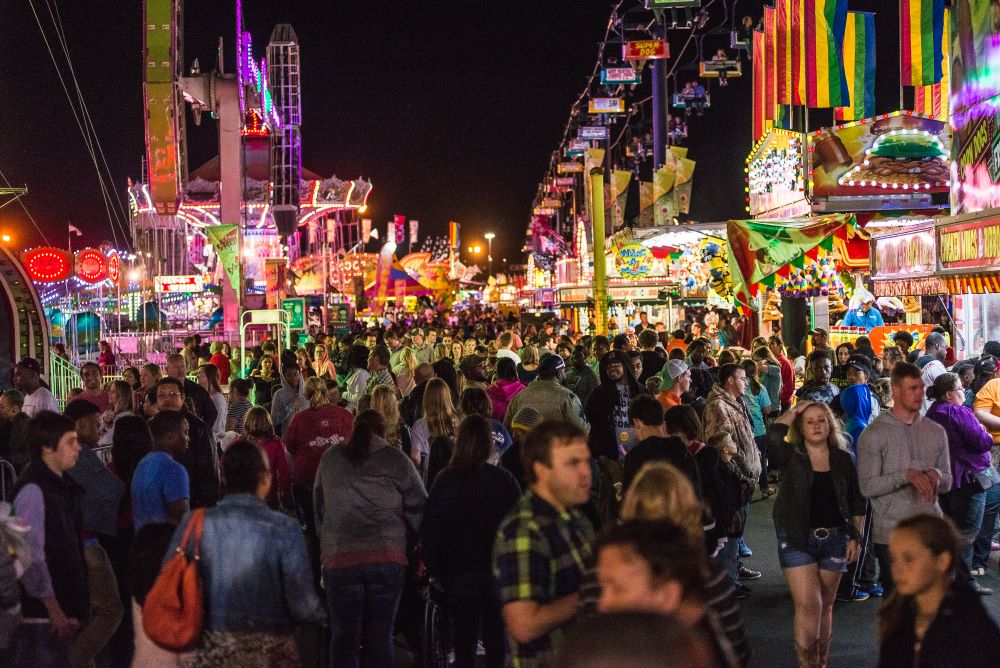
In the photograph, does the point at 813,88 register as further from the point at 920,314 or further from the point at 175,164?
the point at 175,164

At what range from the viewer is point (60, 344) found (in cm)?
2330

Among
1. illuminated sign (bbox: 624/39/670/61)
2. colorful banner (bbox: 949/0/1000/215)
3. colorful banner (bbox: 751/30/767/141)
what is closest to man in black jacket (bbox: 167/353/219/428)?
colorful banner (bbox: 949/0/1000/215)

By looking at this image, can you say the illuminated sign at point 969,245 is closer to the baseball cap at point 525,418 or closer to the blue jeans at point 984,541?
the blue jeans at point 984,541

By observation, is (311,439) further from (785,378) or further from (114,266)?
(114,266)

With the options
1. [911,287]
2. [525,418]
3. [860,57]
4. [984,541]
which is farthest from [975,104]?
[525,418]

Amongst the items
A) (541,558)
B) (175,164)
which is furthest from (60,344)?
(541,558)

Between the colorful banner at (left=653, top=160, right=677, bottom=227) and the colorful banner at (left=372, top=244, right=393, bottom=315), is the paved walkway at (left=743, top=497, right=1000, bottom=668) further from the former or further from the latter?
the colorful banner at (left=372, top=244, right=393, bottom=315)

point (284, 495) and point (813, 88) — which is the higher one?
point (813, 88)

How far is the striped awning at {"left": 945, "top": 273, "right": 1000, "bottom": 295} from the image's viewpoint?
10.8m

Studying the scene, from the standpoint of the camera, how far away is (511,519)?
3770 mm

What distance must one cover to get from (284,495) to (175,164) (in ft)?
61.3

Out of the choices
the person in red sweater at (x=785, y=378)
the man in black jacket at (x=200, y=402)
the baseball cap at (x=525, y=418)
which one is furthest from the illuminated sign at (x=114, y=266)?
the baseball cap at (x=525, y=418)

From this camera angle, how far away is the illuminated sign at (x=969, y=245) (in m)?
10.9

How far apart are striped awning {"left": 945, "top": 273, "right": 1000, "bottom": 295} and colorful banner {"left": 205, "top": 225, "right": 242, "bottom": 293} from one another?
39.8 feet
